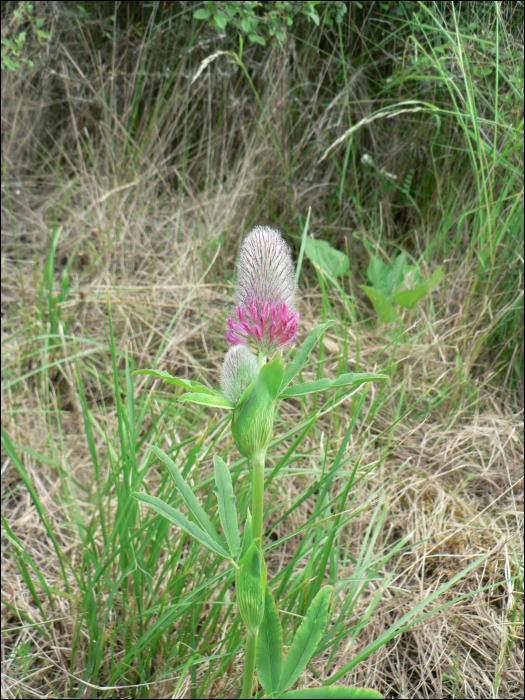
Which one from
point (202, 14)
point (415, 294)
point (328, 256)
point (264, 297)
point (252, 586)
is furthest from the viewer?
point (202, 14)

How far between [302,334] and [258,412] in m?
1.48

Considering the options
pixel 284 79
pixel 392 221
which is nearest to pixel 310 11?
pixel 284 79

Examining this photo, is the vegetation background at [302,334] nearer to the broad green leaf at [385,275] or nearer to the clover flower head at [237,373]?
the broad green leaf at [385,275]

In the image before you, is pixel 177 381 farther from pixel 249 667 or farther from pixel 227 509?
pixel 249 667

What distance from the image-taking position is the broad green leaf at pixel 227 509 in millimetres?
773

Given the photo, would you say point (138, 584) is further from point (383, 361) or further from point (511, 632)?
point (383, 361)

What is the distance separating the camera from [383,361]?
210 cm

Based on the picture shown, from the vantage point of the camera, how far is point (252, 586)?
0.67 metres

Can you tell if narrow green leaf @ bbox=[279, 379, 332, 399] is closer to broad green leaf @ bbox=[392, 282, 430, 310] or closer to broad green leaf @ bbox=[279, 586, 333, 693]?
broad green leaf @ bbox=[279, 586, 333, 693]

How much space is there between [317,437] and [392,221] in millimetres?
1352

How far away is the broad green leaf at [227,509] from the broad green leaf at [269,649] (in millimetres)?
89

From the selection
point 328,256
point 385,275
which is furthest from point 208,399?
point 328,256

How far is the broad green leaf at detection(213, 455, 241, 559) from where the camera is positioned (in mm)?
773

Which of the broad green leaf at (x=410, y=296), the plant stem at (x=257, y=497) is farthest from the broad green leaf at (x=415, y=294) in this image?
the plant stem at (x=257, y=497)
